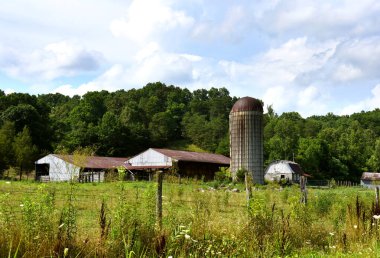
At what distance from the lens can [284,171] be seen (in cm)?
6059

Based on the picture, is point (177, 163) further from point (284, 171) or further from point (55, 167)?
point (284, 171)

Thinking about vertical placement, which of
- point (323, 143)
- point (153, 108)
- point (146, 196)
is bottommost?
point (146, 196)

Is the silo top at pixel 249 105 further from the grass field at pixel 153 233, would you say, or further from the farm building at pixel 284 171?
the grass field at pixel 153 233

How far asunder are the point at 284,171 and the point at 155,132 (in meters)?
36.6

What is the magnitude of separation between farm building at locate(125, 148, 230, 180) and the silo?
538cm

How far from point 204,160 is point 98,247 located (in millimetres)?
47954

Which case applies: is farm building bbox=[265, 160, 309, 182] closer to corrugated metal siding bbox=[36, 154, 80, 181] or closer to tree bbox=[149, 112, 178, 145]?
corrugated metal siding bbox=[36, 154, 80, 181]

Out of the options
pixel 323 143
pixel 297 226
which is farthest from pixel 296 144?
pixel 297 226

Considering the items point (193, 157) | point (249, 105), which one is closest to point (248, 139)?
point (249, 105)

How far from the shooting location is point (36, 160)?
51594 mm

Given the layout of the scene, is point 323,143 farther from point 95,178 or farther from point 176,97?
point 176,97

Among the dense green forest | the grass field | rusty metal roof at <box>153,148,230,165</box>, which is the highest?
the dense green forest

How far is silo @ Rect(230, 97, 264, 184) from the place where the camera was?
46753 millimetres

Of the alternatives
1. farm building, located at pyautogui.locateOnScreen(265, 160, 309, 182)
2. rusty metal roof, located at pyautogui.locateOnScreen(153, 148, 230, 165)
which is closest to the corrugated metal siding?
rusty metal roof, located at pyautogui.locateOnScreen(153, 148, 230, 165)
